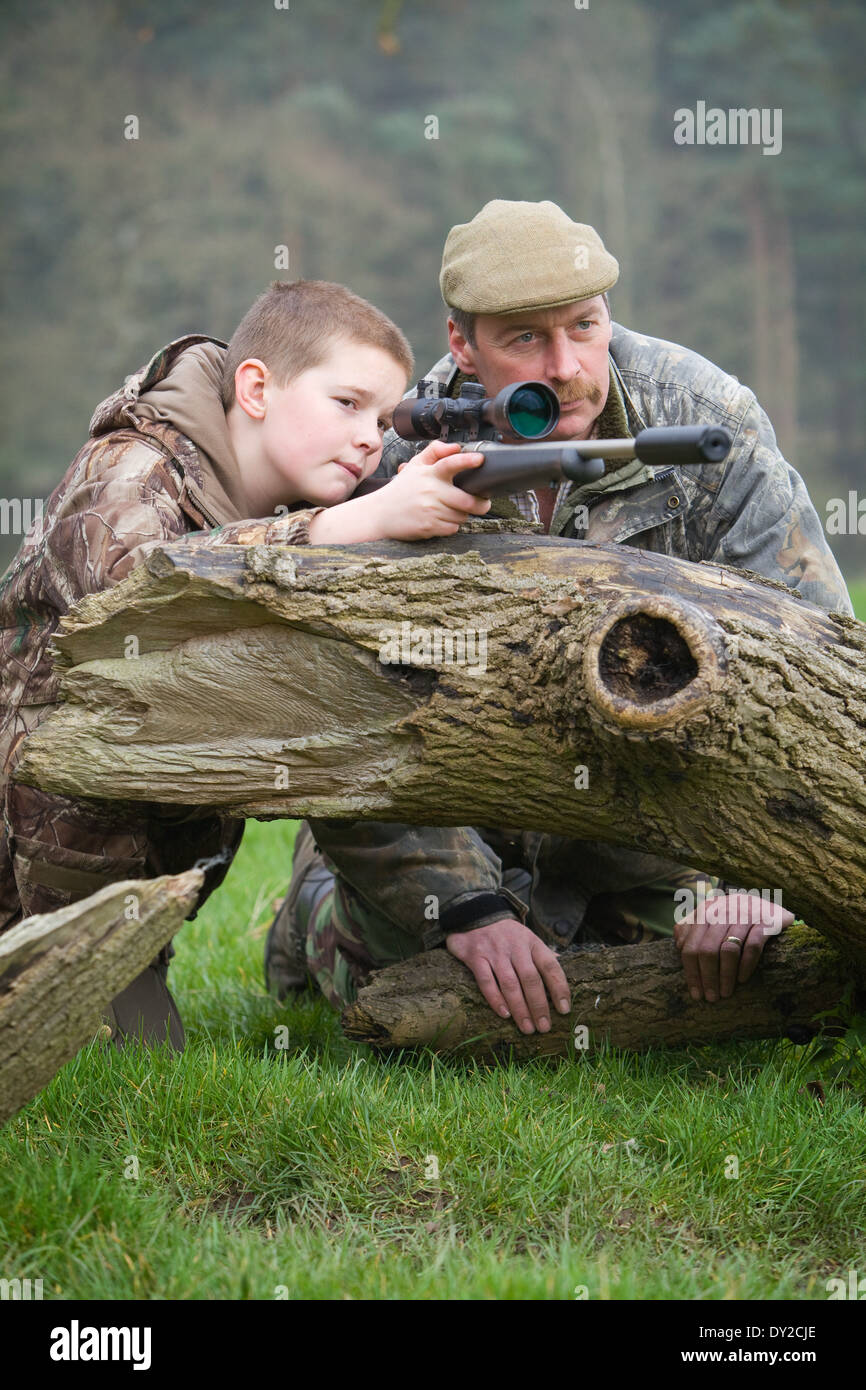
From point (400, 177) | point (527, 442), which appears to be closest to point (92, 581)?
point (527, 442)

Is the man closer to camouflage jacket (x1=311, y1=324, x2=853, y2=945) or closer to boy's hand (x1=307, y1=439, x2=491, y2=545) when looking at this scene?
camouflage jacket (x1=311, y1=324, x2=853, y2=945)

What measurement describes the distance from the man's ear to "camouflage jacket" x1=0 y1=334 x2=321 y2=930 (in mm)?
900

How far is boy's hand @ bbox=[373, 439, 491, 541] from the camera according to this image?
289cm

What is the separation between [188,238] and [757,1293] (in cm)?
2647

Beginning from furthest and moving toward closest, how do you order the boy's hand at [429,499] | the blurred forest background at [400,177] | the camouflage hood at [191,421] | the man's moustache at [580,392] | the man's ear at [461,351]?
the blurred forest background at [400,177], the man's ear at [461,351], the man's moustache at [580,392], the camouflage hood at [191,421], the boy's hand at [429,499]

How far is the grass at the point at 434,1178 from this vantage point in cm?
243

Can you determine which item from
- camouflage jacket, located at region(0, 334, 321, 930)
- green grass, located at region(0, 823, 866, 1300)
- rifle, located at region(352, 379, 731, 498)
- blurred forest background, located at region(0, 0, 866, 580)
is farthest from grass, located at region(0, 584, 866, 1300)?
blurred forest background, located at region(0, 0, 866, 580)

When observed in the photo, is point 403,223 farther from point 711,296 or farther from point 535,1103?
point 535,1103

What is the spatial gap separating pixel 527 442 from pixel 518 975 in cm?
148

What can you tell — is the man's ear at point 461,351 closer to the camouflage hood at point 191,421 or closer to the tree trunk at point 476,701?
the camouflage hood at point 191,421

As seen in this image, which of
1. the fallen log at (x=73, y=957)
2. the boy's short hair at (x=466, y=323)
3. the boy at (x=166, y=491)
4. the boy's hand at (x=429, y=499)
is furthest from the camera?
the boy's short hair at (x=466, y=323)

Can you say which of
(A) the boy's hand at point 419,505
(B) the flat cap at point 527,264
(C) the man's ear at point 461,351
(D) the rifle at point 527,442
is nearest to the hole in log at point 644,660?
(D) the rifle at point 527,442

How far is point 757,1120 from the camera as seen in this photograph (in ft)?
Result: 9.87

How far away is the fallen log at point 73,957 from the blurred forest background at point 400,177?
23.1m
